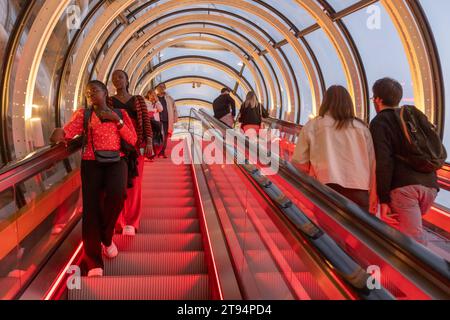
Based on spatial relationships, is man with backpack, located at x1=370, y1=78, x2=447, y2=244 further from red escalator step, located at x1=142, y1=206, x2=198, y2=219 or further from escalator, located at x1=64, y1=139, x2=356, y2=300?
red escalator step, located at x1=142, y1=206, x2=198, y2=219

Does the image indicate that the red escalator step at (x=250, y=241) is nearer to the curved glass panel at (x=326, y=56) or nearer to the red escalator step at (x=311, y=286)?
the red escalator step at (x=311, y=286)

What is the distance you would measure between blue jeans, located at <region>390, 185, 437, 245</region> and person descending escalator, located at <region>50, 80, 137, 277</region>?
213 centimetres

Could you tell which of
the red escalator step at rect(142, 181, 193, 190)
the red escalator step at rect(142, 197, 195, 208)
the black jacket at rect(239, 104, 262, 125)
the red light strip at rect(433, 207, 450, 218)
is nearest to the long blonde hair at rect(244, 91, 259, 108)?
the black jacket at rect(239, 104, 262, 125)

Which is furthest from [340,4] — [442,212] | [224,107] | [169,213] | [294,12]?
[169,213]

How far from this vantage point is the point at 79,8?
9.59m

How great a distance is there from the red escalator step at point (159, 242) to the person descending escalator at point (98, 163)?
0.91 meters

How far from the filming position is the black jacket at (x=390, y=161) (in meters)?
3.33

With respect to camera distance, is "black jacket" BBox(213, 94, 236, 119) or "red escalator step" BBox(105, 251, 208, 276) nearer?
"red escalator step" BBox(105, 251, 208, 276)

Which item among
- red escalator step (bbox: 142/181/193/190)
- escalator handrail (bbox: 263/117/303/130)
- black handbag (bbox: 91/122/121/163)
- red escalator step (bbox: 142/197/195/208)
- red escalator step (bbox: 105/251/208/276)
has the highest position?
escalator handrail (bbox: 263/117/303/130)

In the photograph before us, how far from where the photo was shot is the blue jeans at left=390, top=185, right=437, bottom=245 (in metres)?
3.32

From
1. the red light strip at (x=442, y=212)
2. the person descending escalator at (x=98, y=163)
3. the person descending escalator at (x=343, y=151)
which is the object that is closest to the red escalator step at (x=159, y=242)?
the person descending escalator at (x=98, y=163)

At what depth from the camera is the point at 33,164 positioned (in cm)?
339

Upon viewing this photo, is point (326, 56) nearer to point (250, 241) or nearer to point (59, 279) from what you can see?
point (250, 241)

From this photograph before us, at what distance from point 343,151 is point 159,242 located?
2.33m
